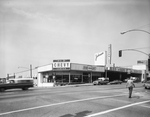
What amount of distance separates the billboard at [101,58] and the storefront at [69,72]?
8.74m

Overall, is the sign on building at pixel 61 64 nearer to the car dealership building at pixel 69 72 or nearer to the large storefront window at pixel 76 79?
the car dealership building at pixel 69 72

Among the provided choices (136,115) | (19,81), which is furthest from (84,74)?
(136,115)

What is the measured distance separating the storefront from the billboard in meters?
8.74

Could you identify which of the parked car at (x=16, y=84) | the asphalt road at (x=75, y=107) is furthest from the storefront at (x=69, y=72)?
the asphalt road at (x=75, y=107)

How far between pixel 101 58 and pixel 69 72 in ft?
68.6

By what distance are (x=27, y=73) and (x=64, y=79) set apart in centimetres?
4381

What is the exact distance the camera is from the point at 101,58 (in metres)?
59.4

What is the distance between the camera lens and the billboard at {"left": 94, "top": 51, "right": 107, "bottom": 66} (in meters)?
57.3

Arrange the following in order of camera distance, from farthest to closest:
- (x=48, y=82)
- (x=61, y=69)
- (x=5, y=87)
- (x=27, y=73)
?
(x=27, y=73), (x=48, y=82), (x=61, y=69), (x=5, y=87)

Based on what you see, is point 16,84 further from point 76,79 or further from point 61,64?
point 76,79

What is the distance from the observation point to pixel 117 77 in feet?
194

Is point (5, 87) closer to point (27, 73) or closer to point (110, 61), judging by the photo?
point (110, 61)

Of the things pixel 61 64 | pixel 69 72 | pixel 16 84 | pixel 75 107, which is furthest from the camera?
pixel 69 72

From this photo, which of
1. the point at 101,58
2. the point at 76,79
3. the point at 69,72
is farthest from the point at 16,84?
the point at 101,58
